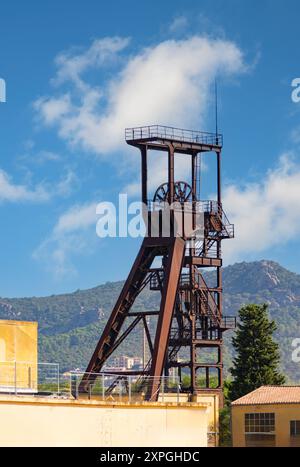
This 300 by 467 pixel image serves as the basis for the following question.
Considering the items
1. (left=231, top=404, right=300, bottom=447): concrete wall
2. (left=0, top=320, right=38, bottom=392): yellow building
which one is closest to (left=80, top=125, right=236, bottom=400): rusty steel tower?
(left=231, top=404, right=300, bottom=447): concrete wall

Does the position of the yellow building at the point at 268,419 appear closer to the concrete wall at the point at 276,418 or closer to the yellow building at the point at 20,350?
the concrete wall at the point at 276,418

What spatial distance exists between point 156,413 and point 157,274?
42.2 m

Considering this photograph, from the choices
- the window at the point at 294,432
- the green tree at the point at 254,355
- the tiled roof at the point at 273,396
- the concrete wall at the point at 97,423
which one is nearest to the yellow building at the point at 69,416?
the concrete wall at the point at 97,423

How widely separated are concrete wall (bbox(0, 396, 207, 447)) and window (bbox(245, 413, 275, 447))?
36779 millimetres

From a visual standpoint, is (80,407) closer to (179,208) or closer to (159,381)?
(159,381)

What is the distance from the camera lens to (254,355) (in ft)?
349

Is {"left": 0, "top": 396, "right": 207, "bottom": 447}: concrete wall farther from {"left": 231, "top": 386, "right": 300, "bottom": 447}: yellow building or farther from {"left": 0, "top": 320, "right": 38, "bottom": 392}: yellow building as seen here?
{"left": 231, "top": 386, "right": 300, "bottom": 447}: yellow building

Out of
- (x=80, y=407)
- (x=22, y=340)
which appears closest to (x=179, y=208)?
(x=22, y=340)

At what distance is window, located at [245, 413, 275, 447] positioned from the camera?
85562mm

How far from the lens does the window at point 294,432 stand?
83.8 m

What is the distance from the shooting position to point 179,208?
295 ft

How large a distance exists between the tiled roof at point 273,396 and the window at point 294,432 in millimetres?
1537

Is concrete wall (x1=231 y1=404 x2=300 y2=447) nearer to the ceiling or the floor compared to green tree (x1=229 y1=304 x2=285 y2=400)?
nearer to the floor

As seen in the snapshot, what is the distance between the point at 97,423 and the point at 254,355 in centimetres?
6322
